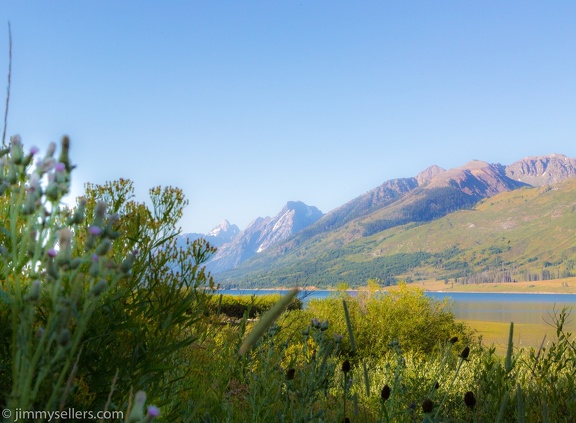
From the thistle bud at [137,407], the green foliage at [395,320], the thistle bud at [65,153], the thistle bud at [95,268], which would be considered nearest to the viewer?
the thistle bud at [137,407]

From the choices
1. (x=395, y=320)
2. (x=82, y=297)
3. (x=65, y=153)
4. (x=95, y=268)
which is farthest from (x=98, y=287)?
(x=395, y=320)

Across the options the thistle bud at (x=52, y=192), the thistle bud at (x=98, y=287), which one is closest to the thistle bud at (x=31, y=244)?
the thistle bud at (x=52, y=192)

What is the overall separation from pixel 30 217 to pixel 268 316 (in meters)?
0.63

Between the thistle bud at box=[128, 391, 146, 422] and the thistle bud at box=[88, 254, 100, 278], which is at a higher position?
the thistle bud at box=[88, 254, 100, 278]

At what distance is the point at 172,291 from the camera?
9.30 feet

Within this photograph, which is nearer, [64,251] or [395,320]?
[64,251]

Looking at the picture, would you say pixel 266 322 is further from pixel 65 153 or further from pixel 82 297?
pixel 82 297

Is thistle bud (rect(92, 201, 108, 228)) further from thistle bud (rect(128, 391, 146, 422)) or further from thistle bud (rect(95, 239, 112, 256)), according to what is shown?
thistle bud (rect(128, 391, 146, 422))

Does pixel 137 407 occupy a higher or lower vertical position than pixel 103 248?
lower

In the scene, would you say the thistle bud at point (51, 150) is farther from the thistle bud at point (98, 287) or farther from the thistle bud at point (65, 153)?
the thistle bud at point (98, 287)

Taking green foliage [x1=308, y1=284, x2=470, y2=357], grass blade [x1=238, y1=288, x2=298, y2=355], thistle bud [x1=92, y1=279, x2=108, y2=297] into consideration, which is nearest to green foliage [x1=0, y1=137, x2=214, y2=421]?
thistle bud [x1=92, y1=279, x2=108, y2=297]

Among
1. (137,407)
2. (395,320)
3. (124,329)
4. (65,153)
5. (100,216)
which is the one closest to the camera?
(137,407)

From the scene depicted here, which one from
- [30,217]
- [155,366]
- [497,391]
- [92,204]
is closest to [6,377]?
[155,366]

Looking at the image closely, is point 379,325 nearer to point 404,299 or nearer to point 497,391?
point 404,299
